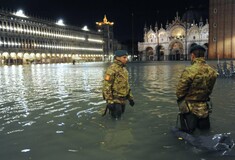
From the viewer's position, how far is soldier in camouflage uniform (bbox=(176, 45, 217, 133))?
5168 mm

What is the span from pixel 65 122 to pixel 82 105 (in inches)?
96.5

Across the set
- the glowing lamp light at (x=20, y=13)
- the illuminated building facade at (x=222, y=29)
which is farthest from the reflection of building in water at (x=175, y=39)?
the glowing lamp light at (x=20, y=13)

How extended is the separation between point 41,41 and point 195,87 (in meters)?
106

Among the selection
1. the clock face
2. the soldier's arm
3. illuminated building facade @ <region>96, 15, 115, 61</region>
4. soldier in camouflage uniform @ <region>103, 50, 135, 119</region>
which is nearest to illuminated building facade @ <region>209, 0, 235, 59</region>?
the clock face

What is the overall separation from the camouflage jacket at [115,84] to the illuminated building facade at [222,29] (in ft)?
188

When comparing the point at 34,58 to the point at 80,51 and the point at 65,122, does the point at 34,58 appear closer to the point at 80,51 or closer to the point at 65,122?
the point at 80,51

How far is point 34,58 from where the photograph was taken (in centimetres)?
10000

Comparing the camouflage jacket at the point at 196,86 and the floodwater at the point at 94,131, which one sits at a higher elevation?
the camouflage jacket at the point at 196,86

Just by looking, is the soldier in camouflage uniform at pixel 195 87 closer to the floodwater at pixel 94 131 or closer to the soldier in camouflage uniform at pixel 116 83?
the floodwater at pixel 94 131

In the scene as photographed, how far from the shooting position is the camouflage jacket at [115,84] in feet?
21.4

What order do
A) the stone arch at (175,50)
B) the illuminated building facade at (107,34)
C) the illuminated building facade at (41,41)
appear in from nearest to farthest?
the illuminated building facade at (41,41), the stone arch at (175,50), the illuminated building facade at (107,34)

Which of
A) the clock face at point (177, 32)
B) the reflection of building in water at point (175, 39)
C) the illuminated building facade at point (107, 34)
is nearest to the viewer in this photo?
the reflection of building in water at point (175, 39)

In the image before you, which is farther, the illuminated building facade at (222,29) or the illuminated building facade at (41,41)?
the illuminated building facade at (41,41)

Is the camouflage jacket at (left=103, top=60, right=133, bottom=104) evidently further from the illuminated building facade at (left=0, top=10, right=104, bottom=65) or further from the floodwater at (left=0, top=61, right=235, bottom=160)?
the illuminated building facade at (left=0, top=10, right=104, bottom=65)
